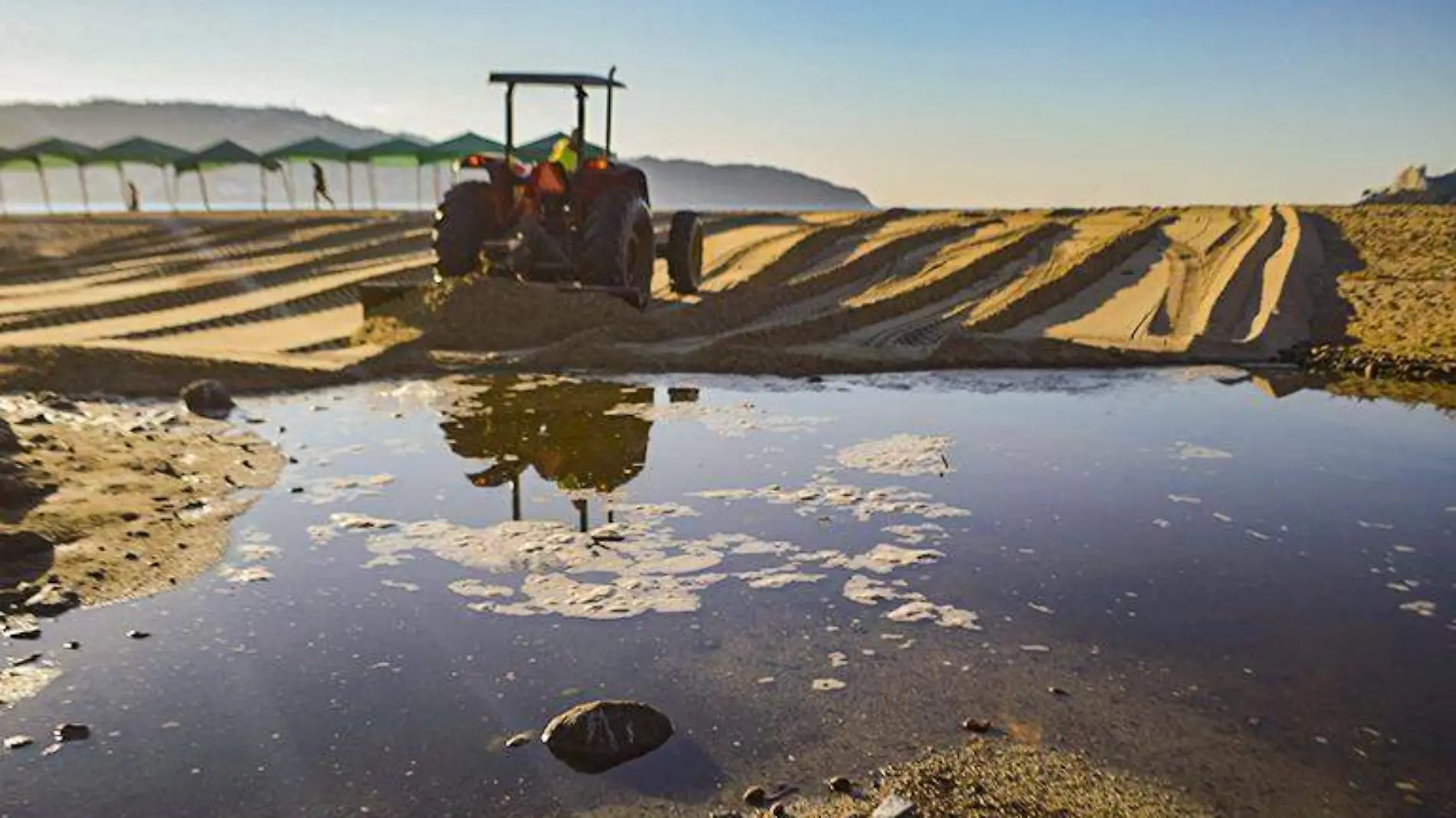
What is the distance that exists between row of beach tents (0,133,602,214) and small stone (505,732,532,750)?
24.4 metres

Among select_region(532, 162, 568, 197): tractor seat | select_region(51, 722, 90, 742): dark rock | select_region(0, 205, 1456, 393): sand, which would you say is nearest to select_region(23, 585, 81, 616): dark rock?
select_region(51, 722, 90, 742): dark rock

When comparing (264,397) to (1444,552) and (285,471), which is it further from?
(1444,552)

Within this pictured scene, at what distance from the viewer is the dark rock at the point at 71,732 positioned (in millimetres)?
2383

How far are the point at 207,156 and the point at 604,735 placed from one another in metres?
29.8

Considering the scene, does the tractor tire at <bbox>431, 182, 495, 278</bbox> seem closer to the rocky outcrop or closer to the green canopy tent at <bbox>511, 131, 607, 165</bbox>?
the rocky outcrop

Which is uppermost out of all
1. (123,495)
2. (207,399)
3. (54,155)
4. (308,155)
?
(308,155)

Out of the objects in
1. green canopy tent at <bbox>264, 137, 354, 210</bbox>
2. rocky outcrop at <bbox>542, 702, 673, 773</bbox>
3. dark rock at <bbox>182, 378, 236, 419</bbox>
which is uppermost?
green canopy tent at <bbox>264, 137, 354, 210</bbox>

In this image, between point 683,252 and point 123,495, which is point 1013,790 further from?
point 683,252

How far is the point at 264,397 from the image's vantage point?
6.58m

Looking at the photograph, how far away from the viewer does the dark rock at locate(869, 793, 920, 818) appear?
2.09m

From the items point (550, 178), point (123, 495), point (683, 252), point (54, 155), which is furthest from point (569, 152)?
point (54, 155)

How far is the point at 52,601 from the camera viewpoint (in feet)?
10.3

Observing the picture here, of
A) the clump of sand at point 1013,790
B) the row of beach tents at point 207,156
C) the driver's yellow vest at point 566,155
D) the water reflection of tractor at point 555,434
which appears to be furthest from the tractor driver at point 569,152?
the row of beach tents at point 207,156

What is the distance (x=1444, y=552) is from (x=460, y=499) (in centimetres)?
424
